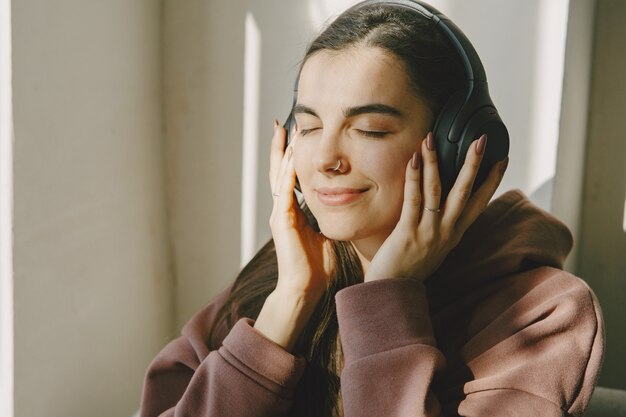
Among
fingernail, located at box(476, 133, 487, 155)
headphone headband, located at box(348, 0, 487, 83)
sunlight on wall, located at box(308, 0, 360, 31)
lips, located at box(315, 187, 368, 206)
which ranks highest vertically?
sunlight on wall, located at box(308, 0, 360, 31)

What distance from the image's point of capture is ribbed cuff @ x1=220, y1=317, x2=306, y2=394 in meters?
1.15

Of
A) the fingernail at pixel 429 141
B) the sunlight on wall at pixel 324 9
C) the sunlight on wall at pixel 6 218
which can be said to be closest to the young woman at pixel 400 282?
the fingernail at pixel 429 141

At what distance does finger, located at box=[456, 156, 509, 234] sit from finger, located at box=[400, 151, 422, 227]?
0.28 feet

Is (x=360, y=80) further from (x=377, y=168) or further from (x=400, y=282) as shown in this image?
(x=400, y=282)

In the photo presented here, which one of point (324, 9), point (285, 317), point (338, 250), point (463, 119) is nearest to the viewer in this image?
point (463, 119)

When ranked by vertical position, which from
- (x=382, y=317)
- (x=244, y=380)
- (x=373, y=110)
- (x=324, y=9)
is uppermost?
(x=324, y=9)

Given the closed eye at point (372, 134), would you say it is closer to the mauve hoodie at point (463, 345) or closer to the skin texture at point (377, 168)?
the skin texture at point (377, 168)

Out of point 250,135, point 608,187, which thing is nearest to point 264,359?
point 250,135

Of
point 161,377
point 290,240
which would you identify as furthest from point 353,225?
point 161,377

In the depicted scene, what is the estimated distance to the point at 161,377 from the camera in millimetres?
1383

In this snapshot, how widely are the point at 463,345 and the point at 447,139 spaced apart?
342mm

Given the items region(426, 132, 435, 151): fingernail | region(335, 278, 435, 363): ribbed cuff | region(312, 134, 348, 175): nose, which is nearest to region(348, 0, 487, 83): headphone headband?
region(426, 132, 435, 151): fingernail

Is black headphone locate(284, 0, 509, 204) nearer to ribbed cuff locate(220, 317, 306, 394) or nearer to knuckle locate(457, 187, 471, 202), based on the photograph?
knuckle locate(457, 187, 471, 202)

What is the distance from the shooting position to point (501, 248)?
1.23 m
